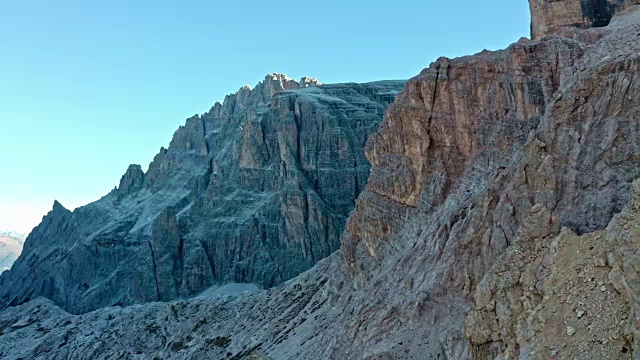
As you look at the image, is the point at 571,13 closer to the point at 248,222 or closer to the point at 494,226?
the point at 494,226

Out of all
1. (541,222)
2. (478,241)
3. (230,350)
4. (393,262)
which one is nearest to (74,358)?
(230,350)

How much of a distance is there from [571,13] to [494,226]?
143 ft

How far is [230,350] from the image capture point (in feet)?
247

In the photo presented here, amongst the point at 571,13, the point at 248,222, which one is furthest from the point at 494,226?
the point at 248,222

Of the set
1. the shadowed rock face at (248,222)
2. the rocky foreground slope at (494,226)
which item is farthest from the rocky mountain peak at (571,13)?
the shadowed rock face at (248,222)

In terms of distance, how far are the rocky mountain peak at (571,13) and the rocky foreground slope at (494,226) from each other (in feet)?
Answer: 6.10

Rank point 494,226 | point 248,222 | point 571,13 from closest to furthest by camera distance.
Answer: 1. point 494,226
2. point 571,13
3. point 248,222

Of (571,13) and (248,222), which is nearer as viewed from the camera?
(571,13)

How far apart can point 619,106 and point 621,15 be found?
33099 mm

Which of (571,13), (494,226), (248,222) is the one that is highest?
(571,13)

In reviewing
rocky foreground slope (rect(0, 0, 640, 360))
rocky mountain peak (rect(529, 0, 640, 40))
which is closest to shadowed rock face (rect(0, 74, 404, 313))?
rocky foreground slope (rect(0, 0, 640, 360))

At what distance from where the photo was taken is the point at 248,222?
15100cm

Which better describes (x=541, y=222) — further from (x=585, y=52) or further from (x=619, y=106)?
(x=585, y=52)

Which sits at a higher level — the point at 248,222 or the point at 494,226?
the point at 494,226
